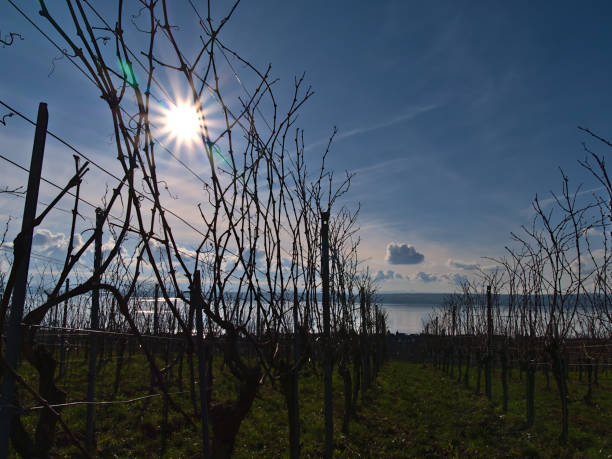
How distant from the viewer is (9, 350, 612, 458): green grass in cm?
681

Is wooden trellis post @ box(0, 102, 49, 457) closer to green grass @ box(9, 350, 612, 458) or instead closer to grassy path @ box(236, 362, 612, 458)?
green grass @ box(9, 350, 612, 458)

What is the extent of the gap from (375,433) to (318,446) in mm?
1798

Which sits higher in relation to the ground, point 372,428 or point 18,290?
point 18,290

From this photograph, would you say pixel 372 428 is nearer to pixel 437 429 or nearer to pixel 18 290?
pixel 437 429

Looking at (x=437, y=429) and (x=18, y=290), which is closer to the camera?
(x=18, y=290)

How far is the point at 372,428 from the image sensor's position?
873 centimetres

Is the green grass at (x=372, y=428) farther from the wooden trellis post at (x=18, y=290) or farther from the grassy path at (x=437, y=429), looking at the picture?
the wooden trellis post at (x=18, y=290)

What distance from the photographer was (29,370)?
1205 centimetres

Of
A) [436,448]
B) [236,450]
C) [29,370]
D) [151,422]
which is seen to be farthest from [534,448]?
[29,370]

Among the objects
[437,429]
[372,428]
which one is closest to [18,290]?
[372,428]

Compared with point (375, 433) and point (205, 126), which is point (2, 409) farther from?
point (375, 433)

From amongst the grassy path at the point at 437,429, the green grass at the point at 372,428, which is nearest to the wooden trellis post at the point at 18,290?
the green grass at the point at 372,428

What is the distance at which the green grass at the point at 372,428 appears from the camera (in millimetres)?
6809

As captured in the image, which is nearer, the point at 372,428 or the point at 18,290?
the point at 18,290
